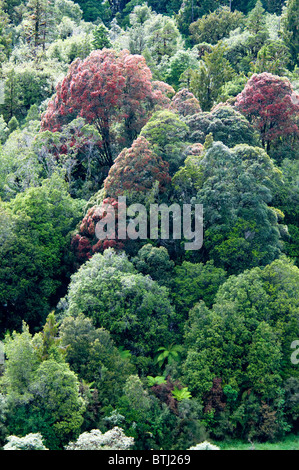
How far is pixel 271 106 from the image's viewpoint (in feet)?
152

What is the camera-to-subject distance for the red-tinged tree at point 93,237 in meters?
37.4

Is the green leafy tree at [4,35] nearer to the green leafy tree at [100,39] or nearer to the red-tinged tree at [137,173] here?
the green leafy tree at [100,39]

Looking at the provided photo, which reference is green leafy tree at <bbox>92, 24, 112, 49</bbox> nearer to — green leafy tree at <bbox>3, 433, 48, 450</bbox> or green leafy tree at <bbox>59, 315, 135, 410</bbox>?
green leafy tree at <bbox>59, 315, 135, 410</bbox>

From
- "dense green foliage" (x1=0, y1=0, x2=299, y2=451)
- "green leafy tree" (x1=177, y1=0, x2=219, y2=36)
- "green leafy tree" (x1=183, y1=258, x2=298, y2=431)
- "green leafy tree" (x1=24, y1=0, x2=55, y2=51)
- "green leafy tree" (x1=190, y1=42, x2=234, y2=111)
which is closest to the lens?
"dense green foliage" (x1=0, y1=0, x2=299, y2=451)

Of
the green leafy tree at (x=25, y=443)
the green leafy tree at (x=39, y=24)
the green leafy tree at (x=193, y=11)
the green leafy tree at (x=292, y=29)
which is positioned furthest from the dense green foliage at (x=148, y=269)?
the green leafy tree at (x=193, y=11)

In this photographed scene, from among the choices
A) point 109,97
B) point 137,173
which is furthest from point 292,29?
point 137,173

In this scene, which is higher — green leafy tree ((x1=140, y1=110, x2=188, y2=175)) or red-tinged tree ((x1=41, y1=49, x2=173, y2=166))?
red-tinged tree ((x1=41, y1=49, x2=173, y2=166))

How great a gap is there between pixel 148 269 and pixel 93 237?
452 cm

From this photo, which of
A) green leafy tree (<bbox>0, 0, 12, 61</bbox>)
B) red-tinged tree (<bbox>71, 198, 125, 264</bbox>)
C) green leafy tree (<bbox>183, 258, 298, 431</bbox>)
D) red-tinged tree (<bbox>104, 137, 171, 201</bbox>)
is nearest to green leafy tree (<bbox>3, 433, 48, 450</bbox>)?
green leafy tree (<bbox>183, 258, 298, 431</bbox>)

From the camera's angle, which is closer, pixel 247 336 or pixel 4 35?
pixel 247 336

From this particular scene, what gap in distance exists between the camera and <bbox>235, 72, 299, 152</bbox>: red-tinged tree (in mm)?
46375

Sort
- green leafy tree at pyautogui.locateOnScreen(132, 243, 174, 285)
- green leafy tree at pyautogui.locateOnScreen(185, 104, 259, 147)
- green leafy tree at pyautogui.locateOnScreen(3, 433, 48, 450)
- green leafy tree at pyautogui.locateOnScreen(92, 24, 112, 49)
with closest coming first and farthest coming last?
green leafy tree at pyautogui.locateOnScreen(3, 433, 48, 450) < green leafy tree at pyautogui.locateOnScreen(132, 243, 174, 285) < green leafy tree at pyautogui.locateOnScreen(185, 104, 259, 147) < green leafy tree at pyautogui.locateOnScreen(92, 24, 112, 49)

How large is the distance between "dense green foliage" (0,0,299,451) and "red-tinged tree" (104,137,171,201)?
0.09m

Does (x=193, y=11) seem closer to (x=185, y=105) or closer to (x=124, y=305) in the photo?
(x=185, y=105)
